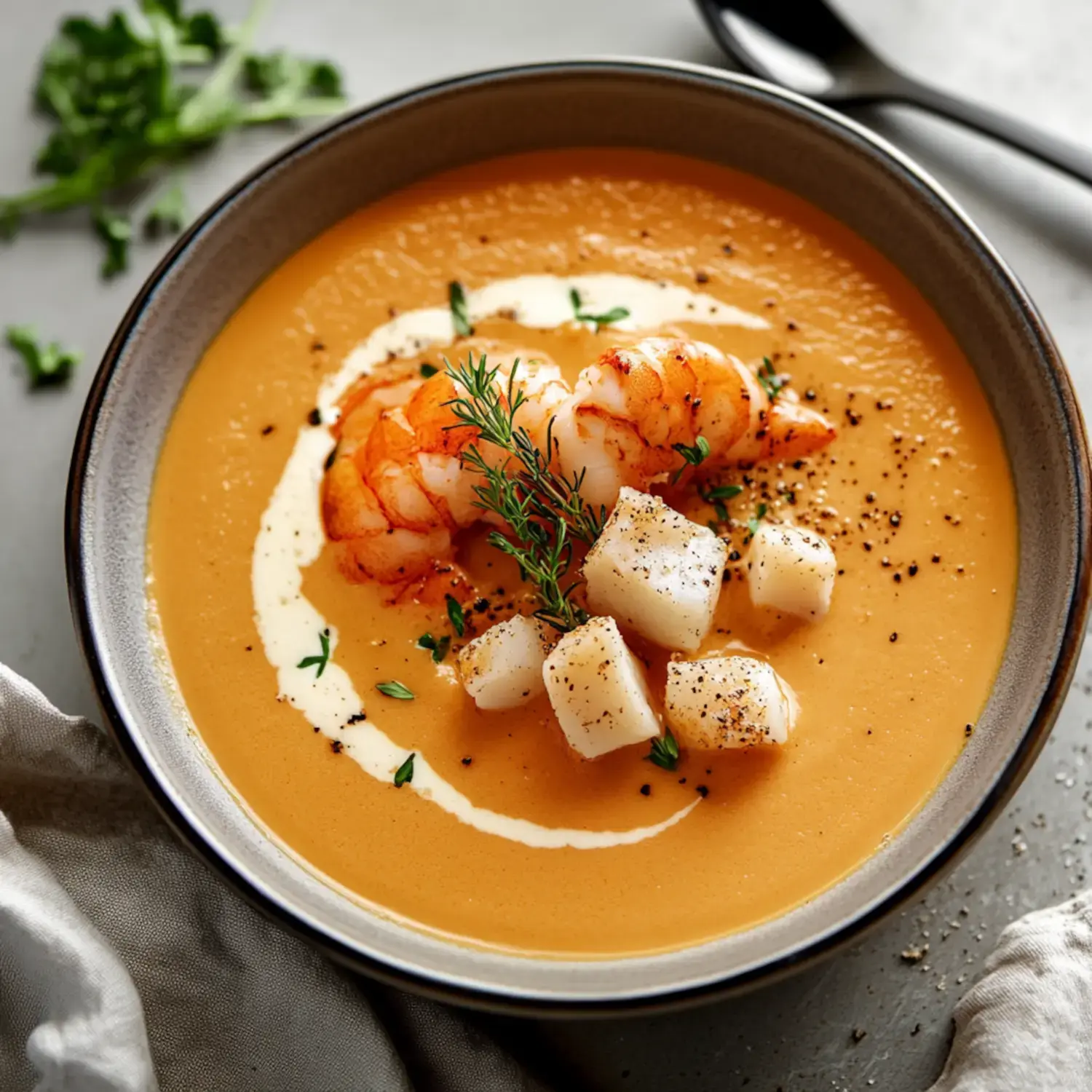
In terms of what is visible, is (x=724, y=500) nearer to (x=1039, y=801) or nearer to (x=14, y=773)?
(x=1039, y=801)

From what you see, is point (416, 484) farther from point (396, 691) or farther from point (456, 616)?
point (396, 691)

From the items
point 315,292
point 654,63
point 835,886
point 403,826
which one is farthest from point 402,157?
point 835,886

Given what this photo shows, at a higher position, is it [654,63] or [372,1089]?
[654,63]

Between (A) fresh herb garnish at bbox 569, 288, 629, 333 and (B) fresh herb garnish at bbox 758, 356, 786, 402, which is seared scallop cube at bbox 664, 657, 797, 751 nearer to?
(B) fresh herb garnish at bbox 758, 356, 786, 402

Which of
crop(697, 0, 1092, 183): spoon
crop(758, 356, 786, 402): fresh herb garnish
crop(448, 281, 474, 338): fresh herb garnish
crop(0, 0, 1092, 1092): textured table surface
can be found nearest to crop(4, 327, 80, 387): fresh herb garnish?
crop(0, 0, 1092, 1092): textured table surface

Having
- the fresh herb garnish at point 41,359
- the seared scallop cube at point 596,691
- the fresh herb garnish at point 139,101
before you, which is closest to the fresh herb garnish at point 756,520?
the seared scallop cube at point 596,691

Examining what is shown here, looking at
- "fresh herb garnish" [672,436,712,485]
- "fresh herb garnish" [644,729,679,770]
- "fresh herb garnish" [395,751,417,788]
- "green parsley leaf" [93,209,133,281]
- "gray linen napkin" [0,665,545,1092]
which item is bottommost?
"gray linen napkin" [0,665,545,1092]
